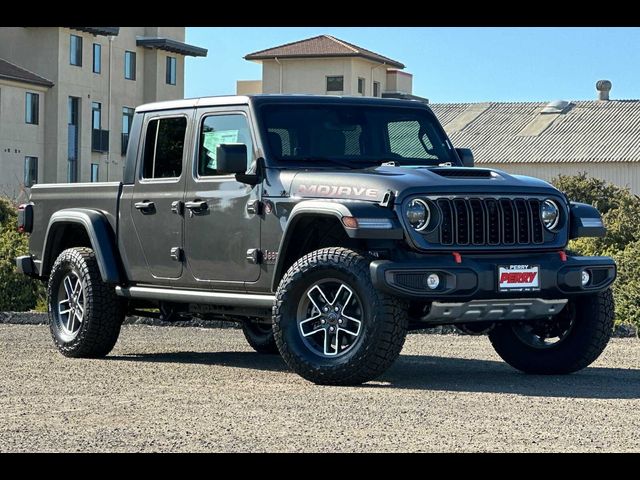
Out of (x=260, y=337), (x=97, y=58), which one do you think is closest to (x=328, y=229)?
(x=260, y=337)

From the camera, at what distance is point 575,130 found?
8200 cm

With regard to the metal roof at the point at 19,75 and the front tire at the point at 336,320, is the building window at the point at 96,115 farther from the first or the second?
the front tire at the point at 336,320

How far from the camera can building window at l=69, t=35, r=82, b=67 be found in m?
66.9

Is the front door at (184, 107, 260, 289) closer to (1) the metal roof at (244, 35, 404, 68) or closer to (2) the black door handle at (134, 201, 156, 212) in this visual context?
(2) the black door handle at (134, 201, 156, 212)

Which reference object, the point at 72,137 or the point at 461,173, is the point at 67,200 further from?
the point at 72,137

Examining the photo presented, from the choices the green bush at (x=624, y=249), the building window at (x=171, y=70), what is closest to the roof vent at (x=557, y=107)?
the building window at (x=171, y=70)

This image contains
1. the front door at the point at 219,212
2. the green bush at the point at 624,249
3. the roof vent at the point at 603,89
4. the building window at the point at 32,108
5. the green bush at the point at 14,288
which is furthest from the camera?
the roof vent at the point at 603,89

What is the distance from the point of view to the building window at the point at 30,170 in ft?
210

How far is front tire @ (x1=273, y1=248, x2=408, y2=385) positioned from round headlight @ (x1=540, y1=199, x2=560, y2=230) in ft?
4.77

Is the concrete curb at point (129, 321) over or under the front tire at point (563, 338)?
under

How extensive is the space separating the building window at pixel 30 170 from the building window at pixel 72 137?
78.6 inches

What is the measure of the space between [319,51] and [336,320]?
78788 mm

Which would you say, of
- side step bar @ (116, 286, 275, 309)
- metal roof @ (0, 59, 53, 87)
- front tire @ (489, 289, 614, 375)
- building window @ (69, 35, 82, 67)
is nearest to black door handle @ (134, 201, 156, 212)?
side step bar @ (116, 286, 275, 309)

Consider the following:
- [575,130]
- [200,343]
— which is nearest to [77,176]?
[575,130]
